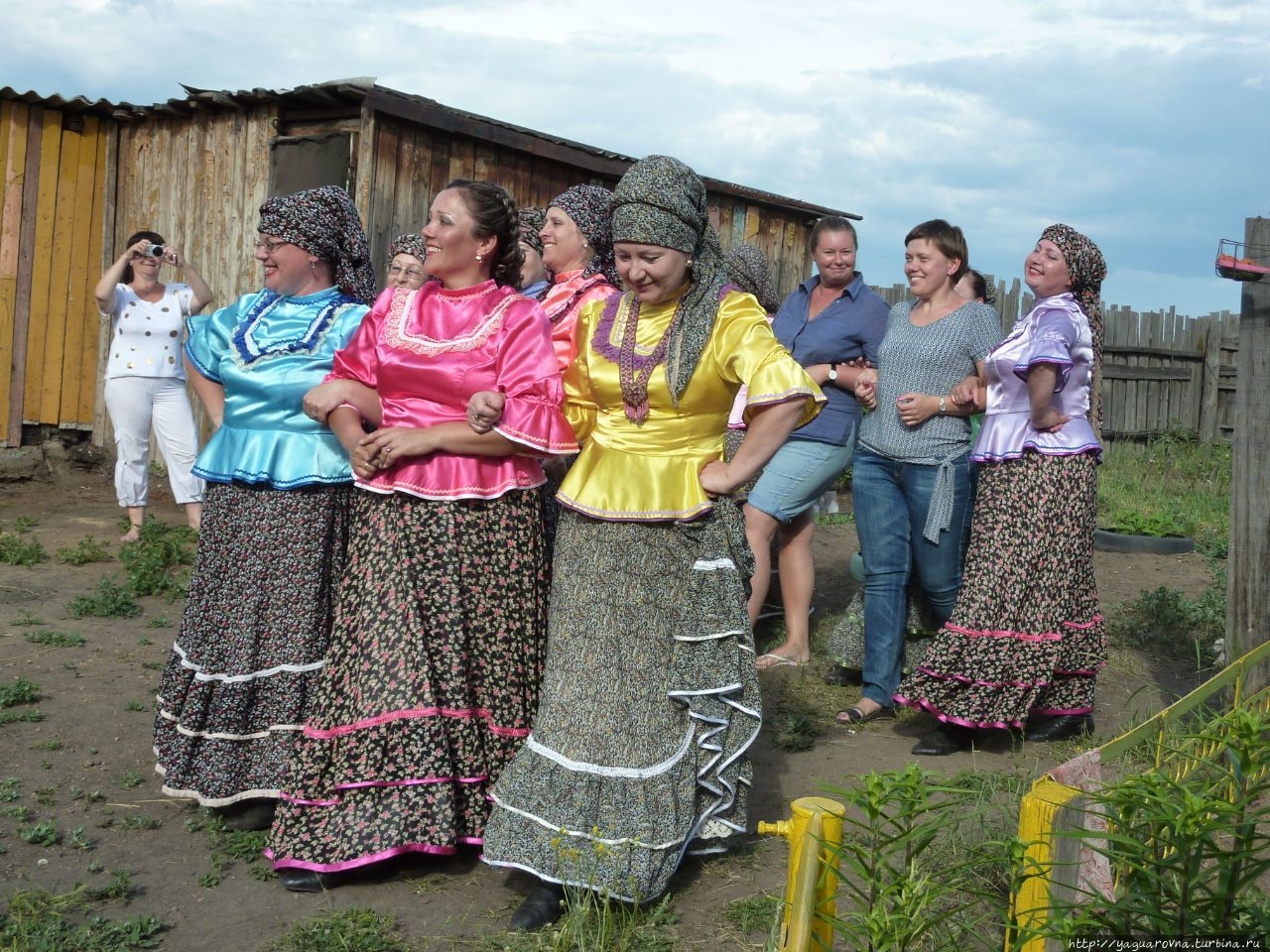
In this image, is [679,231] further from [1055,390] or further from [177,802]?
[177,802]

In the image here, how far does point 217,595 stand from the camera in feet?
13.6

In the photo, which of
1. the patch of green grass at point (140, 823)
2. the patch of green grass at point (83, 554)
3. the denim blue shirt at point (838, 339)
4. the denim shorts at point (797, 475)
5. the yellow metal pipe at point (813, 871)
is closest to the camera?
the yellow metal pipe at point (813, 871)

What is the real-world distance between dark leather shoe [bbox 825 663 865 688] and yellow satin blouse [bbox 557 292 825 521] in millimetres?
2594

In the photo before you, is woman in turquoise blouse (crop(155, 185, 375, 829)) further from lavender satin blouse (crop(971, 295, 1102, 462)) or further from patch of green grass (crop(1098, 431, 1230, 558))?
patch of green grass (crop(1098, 431, 1230, 558))

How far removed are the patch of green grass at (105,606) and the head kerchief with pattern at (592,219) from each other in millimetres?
3396

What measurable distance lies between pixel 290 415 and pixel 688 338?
1.41 m

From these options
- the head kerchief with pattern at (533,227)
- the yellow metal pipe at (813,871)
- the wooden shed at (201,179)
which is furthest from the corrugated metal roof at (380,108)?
the yellow metal pipe at (813,871)

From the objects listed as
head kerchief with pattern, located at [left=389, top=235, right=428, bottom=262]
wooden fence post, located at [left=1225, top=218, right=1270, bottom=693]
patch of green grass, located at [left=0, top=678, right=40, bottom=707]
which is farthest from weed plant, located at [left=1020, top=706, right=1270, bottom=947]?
patch of green grass, located at [left=0, top=678, right=40, bottom=707]

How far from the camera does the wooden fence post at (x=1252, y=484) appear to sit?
4285mm

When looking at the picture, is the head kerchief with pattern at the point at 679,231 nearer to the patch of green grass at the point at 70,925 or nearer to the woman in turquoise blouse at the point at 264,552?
the woman in turquoise blouse at the point at 264,552

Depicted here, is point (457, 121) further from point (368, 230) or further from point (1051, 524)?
point (1051, 524)

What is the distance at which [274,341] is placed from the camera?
416 centimetres

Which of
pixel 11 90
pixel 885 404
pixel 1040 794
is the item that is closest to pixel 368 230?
pixel 11 90

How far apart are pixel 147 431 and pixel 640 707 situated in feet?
20.5
